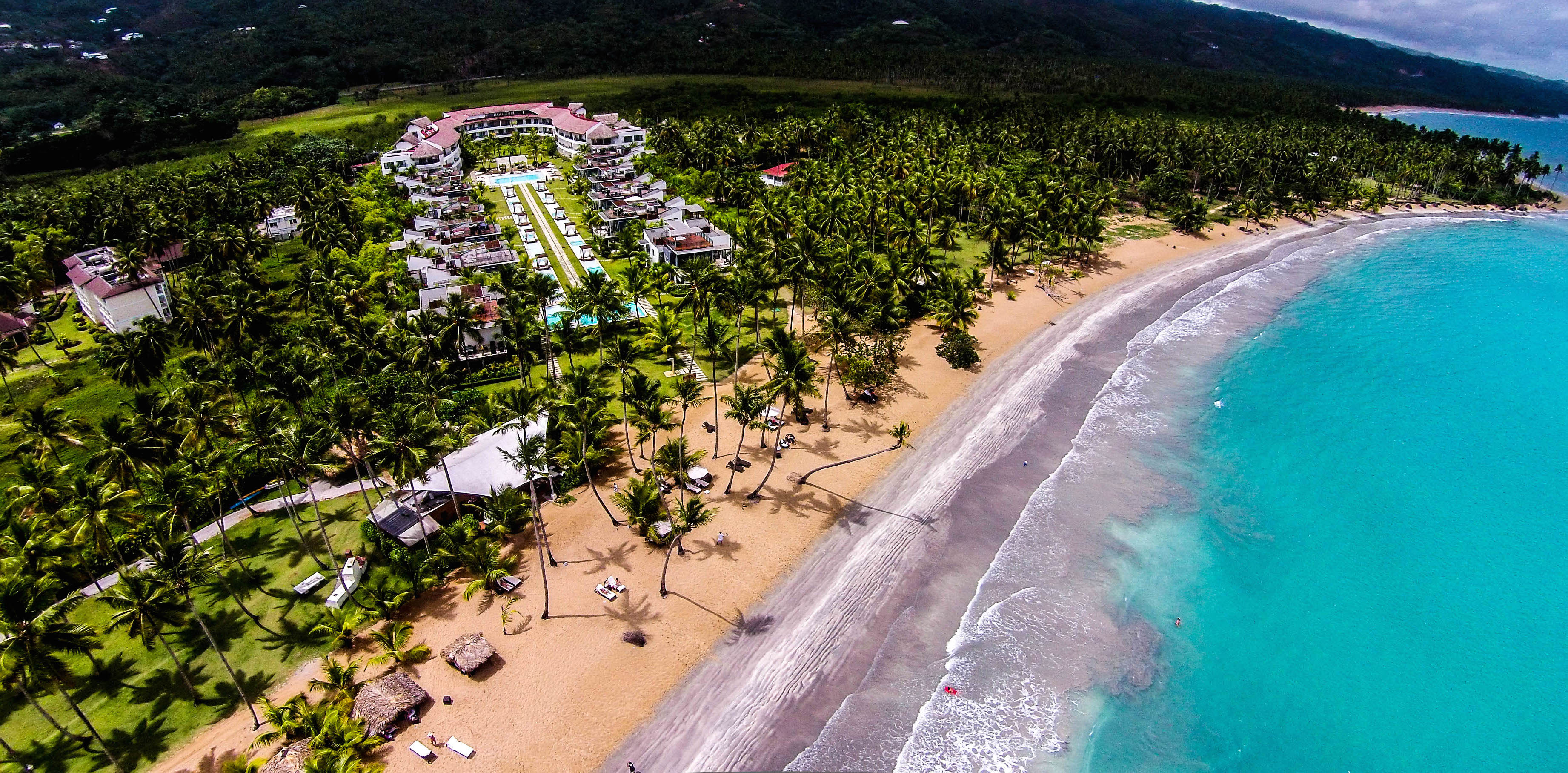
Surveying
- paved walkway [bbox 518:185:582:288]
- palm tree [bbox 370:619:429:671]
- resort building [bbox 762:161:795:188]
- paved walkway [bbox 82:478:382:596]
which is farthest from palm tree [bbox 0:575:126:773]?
resort building [bbox 762:161:795:188]

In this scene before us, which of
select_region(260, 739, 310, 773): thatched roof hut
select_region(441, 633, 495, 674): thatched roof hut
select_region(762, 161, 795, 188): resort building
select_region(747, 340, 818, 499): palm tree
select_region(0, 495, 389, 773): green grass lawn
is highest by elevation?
select_region(762, 161, 795, 188): resort building

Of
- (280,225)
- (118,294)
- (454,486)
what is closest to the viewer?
(454,486)

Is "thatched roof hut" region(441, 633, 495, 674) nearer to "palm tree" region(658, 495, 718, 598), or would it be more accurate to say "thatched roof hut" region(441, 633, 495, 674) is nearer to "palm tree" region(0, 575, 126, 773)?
"palm tree" region(658, 495, 718, 598)

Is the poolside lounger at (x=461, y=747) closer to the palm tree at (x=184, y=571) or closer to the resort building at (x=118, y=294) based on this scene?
the palm tree at (x=184, y=571)

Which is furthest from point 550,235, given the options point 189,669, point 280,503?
point 189,669

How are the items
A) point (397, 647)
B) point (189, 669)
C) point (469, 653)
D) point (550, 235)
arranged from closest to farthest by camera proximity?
1. point (469, 653)
2. point (397, 647)
3. point (189, 669)
4. point (550, 235)

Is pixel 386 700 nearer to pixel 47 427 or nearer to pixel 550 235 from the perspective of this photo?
pixel 47 427
